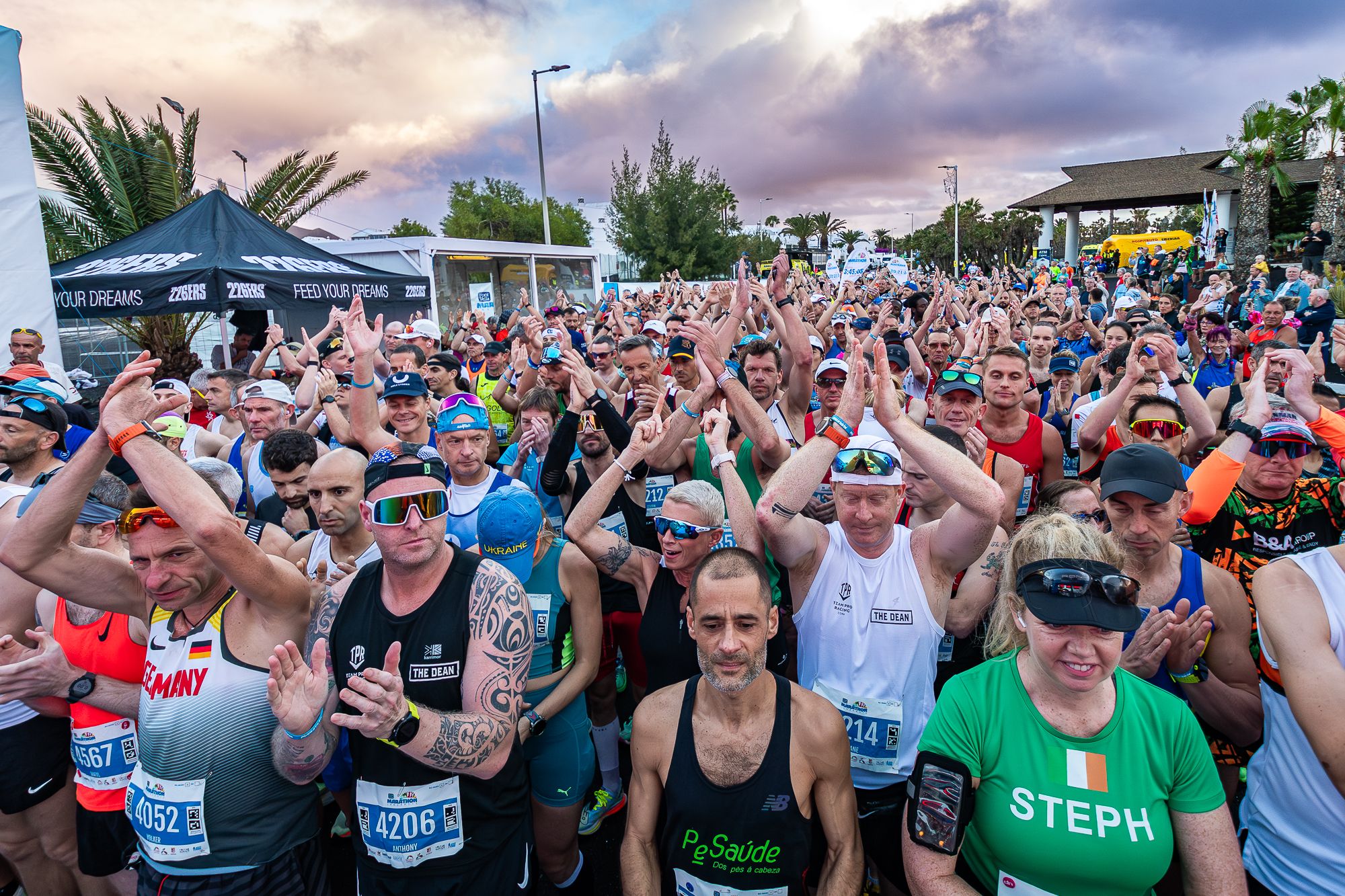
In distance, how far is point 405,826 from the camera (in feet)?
8.35

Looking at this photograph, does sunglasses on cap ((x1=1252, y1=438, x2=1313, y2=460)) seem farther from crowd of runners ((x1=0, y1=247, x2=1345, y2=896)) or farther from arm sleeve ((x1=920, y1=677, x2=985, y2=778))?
arm sleeve ((x1=920, y1=677, x2=985, y2=778))

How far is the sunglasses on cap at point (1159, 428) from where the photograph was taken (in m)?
4.11

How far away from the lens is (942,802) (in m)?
2.10

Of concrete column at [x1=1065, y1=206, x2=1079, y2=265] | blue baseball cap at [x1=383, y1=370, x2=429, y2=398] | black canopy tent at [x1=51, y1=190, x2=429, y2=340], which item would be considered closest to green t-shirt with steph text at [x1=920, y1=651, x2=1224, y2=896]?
blue baseball cap at [x1=383, y1=370, x2=429, y2=398]

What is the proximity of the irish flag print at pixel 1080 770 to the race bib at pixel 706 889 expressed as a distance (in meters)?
0.99

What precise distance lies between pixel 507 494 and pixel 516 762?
1209 millimetres

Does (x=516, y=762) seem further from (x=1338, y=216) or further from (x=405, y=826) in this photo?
(x=1338, y=216)

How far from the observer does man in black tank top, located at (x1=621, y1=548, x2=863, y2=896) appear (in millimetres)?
2471

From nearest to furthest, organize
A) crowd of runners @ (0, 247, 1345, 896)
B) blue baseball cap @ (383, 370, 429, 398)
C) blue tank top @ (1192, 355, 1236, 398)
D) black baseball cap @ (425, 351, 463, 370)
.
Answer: crowd of runners @ (0, 247, 1345, 896), blue baseball cap @ (383, 370, 429, 398), blue tank top @ (1192, 355, 1236, 398), black baseball cap @ (425, 351, 463, 370)

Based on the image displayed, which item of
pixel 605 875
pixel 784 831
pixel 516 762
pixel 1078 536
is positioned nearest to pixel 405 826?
pixel 516 762

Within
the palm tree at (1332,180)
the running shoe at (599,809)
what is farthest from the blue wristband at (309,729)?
the palm tree at (1332,180)

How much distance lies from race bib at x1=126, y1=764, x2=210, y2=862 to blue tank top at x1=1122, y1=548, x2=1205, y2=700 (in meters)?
3.39

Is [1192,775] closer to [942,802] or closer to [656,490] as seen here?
[942,802]

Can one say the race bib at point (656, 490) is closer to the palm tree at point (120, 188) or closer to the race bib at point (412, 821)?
the race bib at point (412, 821)
